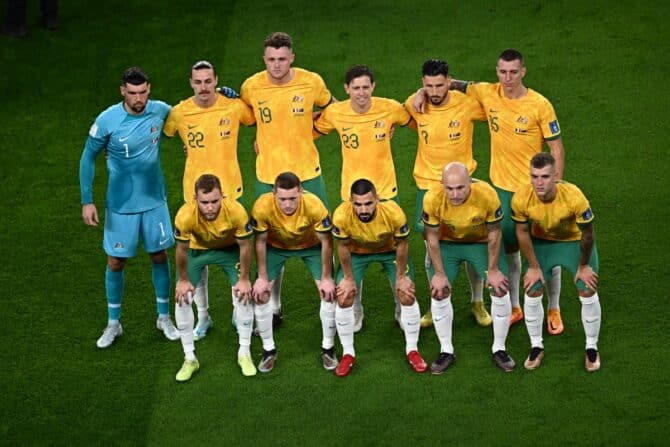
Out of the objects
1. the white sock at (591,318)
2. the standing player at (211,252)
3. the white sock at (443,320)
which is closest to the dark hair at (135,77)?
the standing player at (211,252)

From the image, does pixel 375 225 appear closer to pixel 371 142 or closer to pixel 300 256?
pixel 300 256

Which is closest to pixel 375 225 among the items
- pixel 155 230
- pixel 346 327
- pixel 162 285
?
pixel 346 327

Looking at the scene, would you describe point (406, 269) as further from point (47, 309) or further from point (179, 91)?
point (179, 91)

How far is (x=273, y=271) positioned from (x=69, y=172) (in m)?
3.95

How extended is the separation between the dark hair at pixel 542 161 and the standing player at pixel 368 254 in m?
1.01

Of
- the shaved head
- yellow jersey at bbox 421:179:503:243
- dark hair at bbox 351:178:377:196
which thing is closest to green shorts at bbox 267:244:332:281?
dark hair at bbox 351:178:377:196

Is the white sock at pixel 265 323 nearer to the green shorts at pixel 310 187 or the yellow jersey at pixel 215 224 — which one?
the yellow jersey at pixel 215 224

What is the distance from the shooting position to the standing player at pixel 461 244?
10.8 meters

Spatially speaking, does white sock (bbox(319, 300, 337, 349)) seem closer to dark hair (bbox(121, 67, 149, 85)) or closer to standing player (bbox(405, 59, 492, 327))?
standing player (bbox(405, 59, 492, 327))

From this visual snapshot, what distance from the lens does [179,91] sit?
16016 millimetres

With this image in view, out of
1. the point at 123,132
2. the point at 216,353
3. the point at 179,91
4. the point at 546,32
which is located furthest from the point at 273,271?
the point at 546,32

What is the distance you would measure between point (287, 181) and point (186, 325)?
52.7 inches

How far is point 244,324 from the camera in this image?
440 inches

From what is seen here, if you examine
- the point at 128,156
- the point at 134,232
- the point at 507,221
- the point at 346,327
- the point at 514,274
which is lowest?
the point at 346,327
